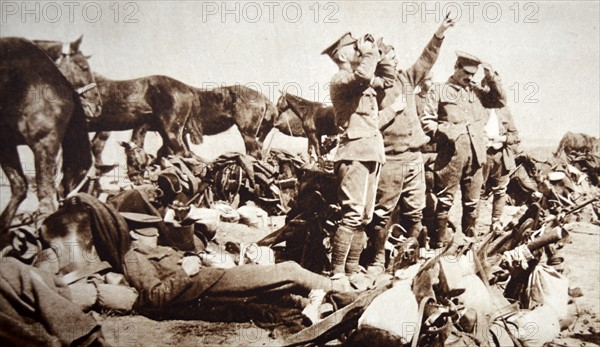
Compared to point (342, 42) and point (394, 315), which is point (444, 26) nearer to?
point (342, 42)

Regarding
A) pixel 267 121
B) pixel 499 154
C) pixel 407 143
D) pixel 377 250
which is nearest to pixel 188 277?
pixel 267 121

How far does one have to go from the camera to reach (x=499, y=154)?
17.3ft

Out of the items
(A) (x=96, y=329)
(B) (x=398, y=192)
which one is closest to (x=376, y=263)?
(B) (x=398, y=192)

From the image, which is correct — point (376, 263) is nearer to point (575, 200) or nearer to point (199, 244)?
point (199, 244)

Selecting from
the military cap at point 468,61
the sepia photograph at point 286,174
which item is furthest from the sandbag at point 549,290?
the military cap at point 468,61

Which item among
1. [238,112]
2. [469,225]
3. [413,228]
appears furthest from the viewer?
[469,225]

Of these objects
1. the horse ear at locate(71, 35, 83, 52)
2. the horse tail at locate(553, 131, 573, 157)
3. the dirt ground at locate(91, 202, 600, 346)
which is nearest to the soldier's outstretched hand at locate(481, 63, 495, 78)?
the horse tail at locate(553, 131, 573, 157)

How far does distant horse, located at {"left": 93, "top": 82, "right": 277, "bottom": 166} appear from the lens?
179 inches

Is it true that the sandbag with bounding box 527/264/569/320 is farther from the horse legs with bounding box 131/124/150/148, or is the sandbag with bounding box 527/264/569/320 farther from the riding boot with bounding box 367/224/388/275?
the horse legs with bounding box 131/124/150/148

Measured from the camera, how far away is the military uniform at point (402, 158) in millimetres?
4711

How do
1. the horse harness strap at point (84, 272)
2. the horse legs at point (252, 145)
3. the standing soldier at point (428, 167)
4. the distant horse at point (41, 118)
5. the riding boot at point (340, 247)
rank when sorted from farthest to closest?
the standing soldier at point (428, 167) < the horse legs at point (252, 145) < the riding boot at point (340, 247) < the distant horse at point (41, 118) < the horse harness strap at point (84, 272)

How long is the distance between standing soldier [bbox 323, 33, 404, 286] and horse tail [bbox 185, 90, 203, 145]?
1166mm

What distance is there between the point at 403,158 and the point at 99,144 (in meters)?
2.60

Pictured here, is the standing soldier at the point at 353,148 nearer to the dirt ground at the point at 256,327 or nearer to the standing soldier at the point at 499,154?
the dirt ground at the point at 256,327
